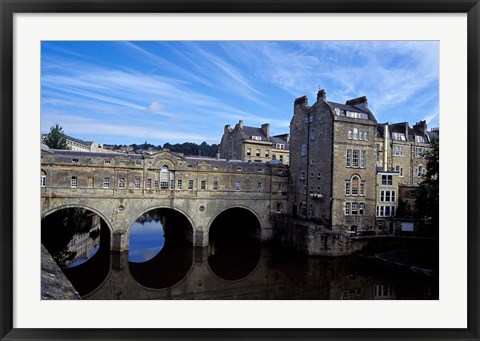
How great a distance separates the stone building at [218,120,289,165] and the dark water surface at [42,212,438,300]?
41.4 feet

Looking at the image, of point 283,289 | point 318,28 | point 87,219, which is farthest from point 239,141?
point 318,28

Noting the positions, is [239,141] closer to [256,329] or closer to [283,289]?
[283,289]

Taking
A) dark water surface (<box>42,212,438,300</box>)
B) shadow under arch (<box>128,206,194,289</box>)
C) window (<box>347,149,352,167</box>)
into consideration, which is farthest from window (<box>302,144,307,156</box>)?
shadow under arch (<box>128,206,194,289</box>)

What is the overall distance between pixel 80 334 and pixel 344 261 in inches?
585

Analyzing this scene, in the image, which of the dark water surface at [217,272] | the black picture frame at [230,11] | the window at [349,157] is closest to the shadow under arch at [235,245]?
the dark water surface at [217,272]

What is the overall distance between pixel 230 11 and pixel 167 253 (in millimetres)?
16764

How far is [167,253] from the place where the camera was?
19938 millimetres

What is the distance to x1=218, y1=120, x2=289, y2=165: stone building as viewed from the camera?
33938 millimetres

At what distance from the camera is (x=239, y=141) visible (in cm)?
3434

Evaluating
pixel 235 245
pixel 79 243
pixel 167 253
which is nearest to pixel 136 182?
pixel 167 253

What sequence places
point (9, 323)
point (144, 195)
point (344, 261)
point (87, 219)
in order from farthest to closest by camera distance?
point (87, 219)
point (144, 195)
point (344, 261)
point (9, 323)

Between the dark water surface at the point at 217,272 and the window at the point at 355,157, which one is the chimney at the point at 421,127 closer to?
the window at the point at 355,157

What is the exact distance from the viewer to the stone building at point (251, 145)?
111ft

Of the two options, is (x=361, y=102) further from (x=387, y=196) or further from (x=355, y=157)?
(x=387, y=196)
